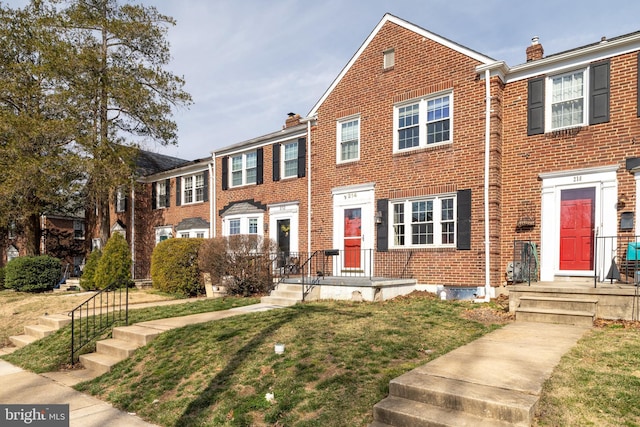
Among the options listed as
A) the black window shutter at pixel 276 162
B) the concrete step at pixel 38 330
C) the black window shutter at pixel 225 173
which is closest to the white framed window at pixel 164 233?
the black window shutter at pixel 225 173

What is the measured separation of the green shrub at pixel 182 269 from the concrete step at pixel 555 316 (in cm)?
1016

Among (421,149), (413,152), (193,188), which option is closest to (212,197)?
(193,188)

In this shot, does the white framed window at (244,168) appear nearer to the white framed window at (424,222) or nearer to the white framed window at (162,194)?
the white framed window at (162,194)

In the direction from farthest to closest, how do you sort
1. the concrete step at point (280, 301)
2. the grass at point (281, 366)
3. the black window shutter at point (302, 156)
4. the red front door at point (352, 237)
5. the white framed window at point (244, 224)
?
the white framed window at point (244, 224), the black window shutter at point (302, 156), the red front door at point (352, 237), the concrete step at point (280, 301), the grass at point (281, 366)

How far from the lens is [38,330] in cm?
997

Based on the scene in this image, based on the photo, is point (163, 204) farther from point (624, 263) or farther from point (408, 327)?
point (624, 263)

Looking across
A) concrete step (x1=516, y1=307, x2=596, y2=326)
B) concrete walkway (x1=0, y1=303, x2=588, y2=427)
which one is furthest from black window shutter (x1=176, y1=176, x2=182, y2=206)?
concrete step (x1=516, y1=307, x2=596, y2=326)

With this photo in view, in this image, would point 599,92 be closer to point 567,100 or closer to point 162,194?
point 567,100

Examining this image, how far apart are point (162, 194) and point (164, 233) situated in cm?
217

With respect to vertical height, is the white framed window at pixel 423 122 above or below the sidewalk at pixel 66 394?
above

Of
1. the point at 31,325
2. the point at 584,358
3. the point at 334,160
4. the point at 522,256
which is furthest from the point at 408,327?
the point at 31,325

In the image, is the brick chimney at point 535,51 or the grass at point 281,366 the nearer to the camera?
the grass at point 281,366

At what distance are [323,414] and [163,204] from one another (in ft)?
66.3

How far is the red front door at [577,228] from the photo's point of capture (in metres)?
9.98
